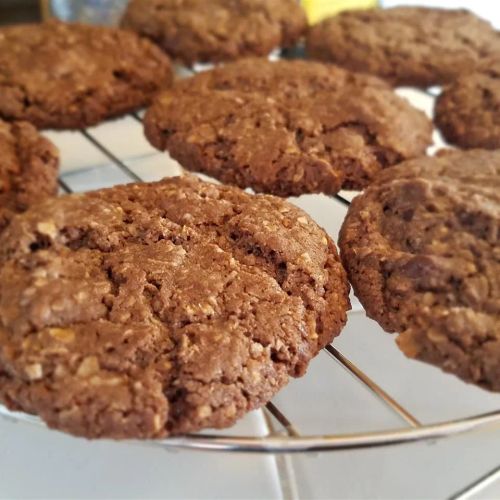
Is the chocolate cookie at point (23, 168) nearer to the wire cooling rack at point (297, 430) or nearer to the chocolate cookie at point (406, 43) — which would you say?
the wire cooling rack at point (297, 430)

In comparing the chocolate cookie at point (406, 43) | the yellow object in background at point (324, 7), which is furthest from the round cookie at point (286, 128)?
the yellow object in background at point (324, 7)

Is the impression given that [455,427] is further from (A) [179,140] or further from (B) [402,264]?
(A) [179,140]

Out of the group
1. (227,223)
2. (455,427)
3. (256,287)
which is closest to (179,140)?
(227,223)

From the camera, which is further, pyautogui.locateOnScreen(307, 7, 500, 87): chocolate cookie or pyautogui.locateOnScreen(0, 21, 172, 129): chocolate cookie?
pyautogui.locateOnScreen(307, 7, 500, 87): chocolate cookie

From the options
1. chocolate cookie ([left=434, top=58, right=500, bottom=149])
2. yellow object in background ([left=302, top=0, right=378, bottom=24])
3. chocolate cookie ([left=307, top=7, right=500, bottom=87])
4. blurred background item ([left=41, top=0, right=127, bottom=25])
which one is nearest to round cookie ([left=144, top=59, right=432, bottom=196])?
chocolate cookie ([left=434, top=58, right=500, bottom=149])

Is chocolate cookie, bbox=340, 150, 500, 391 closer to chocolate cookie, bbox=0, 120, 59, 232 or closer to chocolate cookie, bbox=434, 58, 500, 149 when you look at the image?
chocolate cookie, bbox=434, 58, 500, 149

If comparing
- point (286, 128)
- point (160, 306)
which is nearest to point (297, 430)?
point (160, 306)
